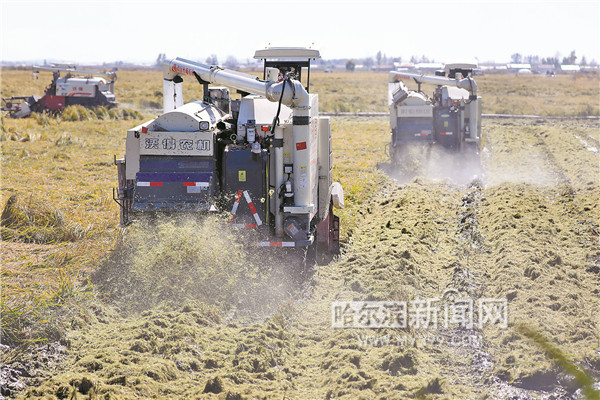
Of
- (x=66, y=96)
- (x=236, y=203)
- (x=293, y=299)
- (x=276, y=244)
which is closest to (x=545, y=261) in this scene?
(x=293, y=299)

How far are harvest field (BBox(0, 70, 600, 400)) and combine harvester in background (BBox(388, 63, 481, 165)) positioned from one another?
182 inches

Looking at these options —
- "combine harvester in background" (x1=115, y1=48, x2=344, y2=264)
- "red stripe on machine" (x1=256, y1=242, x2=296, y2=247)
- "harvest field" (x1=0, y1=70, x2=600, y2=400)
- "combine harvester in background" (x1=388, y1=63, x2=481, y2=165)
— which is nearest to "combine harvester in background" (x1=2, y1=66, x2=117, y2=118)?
"combine harvester in background" (x1=388, y1=63, x2=481, y2=165)

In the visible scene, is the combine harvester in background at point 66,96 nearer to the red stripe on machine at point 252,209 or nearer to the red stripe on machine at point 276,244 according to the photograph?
the red stripe on machine at point 252,209

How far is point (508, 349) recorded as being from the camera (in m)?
6.58

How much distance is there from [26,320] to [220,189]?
3341 millimetres

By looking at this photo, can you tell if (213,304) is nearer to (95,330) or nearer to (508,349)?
(95,330)

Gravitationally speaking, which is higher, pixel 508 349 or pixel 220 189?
pixel 220 189

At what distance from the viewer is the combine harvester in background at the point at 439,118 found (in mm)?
19594

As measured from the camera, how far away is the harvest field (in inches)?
229

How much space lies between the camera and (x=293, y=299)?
27.3 ft

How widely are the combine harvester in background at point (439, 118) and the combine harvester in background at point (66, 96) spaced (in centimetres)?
2128

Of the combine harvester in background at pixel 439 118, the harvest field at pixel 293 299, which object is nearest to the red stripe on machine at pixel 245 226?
the harvest field at pixel 293 299

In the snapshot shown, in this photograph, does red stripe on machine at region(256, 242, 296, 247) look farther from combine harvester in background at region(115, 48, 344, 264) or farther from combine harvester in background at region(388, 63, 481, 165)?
combine harvester in background at region(388, 63, 481, 165)

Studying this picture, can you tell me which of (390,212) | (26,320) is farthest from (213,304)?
(390,212)
